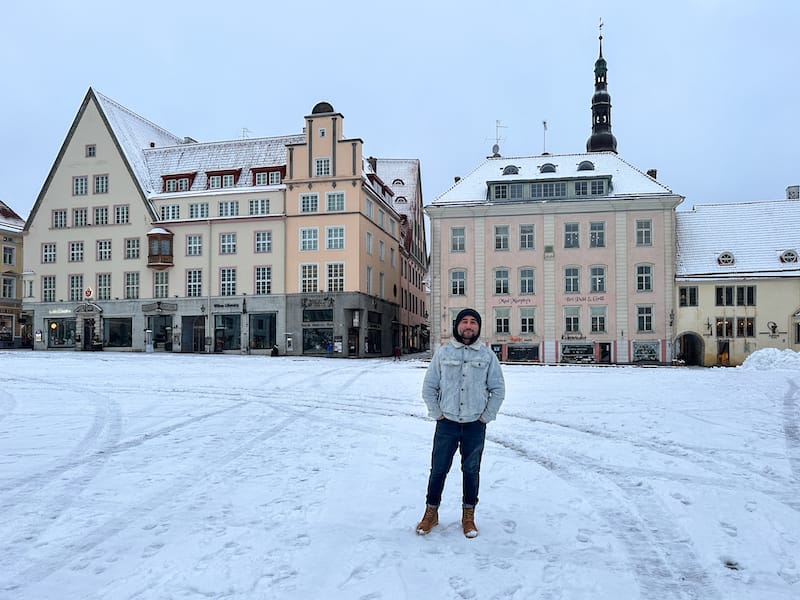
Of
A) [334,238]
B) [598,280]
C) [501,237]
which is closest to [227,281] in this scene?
[334,238]

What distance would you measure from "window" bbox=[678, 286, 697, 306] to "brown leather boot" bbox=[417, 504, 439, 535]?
42025mm

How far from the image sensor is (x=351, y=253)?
50250mm

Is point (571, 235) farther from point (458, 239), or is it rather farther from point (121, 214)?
point (121, 214)

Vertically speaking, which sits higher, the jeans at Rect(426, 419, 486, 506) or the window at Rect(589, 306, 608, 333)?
the window at Rect(589, 306, 608, 333)

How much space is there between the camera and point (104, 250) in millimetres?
55219

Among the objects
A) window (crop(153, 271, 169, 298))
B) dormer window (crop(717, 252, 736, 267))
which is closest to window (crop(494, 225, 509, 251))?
dormer window (crop(717, 252, 736, 267))

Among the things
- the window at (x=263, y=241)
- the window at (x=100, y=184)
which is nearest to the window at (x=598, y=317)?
the window at (x=263, y=241)

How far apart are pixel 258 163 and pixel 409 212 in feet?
67.4

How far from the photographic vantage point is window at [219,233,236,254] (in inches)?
2079

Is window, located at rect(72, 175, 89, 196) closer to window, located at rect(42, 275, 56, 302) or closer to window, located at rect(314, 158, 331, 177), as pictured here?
window, located at rect(42, 275, 56, 302)

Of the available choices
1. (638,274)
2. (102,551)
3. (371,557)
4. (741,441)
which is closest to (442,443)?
(371,557)

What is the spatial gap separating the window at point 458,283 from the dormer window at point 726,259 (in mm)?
17473

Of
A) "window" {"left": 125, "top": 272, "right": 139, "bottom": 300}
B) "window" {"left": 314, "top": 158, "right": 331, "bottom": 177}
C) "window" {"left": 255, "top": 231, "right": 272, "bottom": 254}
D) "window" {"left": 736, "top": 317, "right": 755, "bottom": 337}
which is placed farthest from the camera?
"window" {"left": 125, "top": 272, "right": 139, "bottom": 300}

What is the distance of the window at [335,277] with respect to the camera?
50.5 metres
